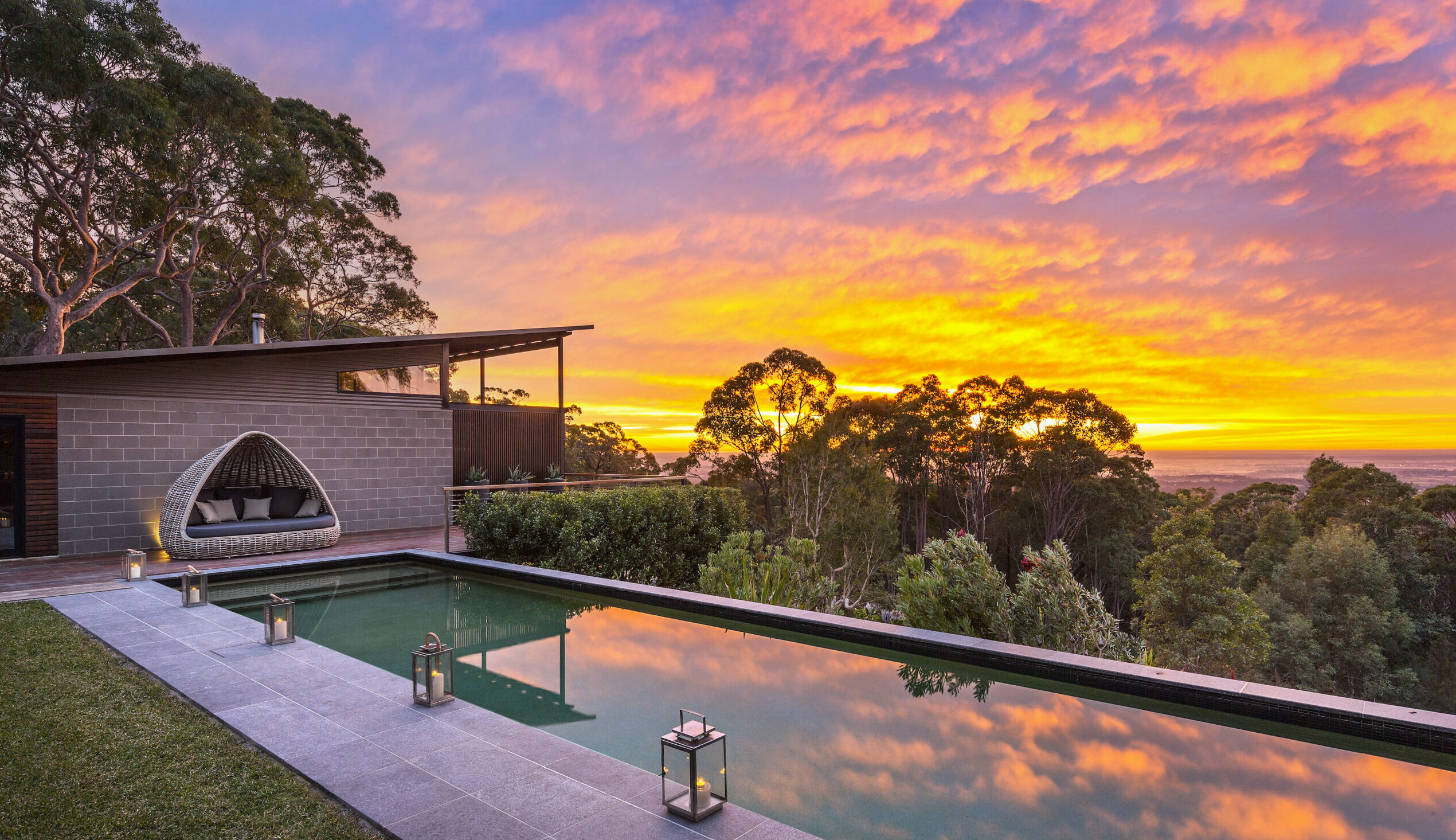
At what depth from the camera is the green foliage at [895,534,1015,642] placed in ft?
17.5

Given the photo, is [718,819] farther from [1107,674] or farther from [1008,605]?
[1008,605]

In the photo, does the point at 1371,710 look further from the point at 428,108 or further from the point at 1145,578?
the point at 1145,578

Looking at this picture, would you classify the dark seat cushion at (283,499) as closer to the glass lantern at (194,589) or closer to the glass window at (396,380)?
Answer: the glass window at (396,380)

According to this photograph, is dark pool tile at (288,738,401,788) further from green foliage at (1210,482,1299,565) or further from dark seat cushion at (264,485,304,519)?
green foliage at (1210,482,1299,565)

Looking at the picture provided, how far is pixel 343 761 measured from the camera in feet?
9.86

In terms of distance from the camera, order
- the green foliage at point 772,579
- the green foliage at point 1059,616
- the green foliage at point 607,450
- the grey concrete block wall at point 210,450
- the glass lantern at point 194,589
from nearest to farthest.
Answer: the green foliage at point 1059,616 < the glass lantern at point 194,589 < the green foliage at point 772,579 < the grey concrete block wall at point 210,450 < the green foliage at point 607,450

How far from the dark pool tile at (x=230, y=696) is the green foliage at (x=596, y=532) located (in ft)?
14.6

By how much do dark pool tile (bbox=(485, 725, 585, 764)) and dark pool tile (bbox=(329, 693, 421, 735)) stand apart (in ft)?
1.67

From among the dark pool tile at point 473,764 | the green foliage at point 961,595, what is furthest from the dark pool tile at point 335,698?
the green foliage at point 961,595

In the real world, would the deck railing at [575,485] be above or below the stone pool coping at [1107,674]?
above

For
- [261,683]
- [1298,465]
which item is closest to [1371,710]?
[261,683]

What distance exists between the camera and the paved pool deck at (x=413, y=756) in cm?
250

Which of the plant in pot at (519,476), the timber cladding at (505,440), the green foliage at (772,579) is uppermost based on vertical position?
the timber cladding at (505,440)

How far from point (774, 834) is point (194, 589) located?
594 cm
